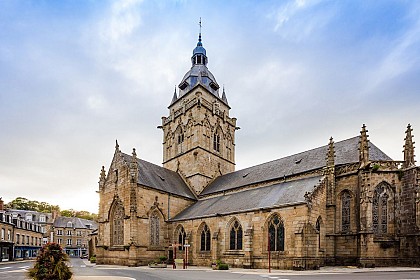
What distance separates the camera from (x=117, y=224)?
104ft

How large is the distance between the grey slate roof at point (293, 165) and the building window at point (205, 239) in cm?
574

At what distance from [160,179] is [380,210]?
67.5 ft

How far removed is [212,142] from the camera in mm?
41062

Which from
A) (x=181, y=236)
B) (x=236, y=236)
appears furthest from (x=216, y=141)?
(x=236, y=236)

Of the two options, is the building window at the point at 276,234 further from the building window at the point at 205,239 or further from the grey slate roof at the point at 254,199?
the building window at the point at 205,239

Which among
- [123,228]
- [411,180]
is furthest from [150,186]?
[411,180]

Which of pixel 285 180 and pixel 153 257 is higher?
pixel 285 180

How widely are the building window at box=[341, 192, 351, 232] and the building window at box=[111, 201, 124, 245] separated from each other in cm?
1910

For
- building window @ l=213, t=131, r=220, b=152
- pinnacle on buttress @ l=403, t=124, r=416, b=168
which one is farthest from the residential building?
pinnacle on buttress @ l=403, t=124, r=416, b=168

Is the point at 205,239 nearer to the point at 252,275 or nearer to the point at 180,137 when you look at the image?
the point at 252,275

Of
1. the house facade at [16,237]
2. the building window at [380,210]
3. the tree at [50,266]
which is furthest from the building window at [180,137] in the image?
the tree at [50,266]

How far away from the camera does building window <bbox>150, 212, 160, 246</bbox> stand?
3069 cm

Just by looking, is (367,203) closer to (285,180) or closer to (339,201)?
(339,201)

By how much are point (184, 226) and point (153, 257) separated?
3856mm
